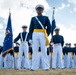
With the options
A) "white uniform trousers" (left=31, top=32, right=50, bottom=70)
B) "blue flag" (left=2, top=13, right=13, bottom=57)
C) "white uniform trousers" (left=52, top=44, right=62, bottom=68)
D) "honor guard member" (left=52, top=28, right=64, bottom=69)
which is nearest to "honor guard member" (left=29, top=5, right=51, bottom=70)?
"white uniform trousers" (left=31, top=32, right=50, bottom=70)

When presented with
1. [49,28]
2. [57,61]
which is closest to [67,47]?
[57,61]

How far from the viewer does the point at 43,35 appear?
10164 mm

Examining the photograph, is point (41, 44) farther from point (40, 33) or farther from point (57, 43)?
point (57, 43)

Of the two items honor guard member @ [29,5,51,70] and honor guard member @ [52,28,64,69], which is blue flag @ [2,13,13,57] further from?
honor guard member @ [29,5,51,70]

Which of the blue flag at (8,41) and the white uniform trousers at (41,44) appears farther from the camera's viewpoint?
the blue flag at (8,41)

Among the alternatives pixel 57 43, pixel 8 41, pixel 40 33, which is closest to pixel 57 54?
pixel 57 43

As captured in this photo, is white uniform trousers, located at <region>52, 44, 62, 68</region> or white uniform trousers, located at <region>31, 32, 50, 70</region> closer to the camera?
white uniform trousers, located at <region>31, 32, 50, 70</region>

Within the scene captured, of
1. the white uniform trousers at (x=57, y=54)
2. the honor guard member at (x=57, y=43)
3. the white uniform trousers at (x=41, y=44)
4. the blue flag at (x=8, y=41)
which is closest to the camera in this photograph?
the white uniform trousers at (x=41, y=44)

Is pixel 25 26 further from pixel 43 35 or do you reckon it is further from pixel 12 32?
pixel 43 35

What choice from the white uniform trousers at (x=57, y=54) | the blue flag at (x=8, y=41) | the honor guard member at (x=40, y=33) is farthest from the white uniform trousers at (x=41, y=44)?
the white uniform trousers at (x=57, y=54)

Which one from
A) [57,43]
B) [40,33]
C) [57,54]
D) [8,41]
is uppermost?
[40,33]

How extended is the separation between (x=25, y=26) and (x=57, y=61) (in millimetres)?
3099

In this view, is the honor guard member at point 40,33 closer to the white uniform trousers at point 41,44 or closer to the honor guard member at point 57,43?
the white uniform trousers at point 41,44

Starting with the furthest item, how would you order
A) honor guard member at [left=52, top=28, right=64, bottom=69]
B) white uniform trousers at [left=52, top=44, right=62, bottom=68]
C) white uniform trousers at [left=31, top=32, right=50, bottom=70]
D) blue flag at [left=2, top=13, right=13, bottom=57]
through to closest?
1. white uniform trousers at [left=52, top=44, right=62, bottom=68]
2. honor guard member at [left=52, top=28, right=64, bottom=69]
3. blue flag at [left=2, top=13, right=13, bottom=57]
4. white uniform trousers at [left=31, top=32, right=50, bottom=70]
